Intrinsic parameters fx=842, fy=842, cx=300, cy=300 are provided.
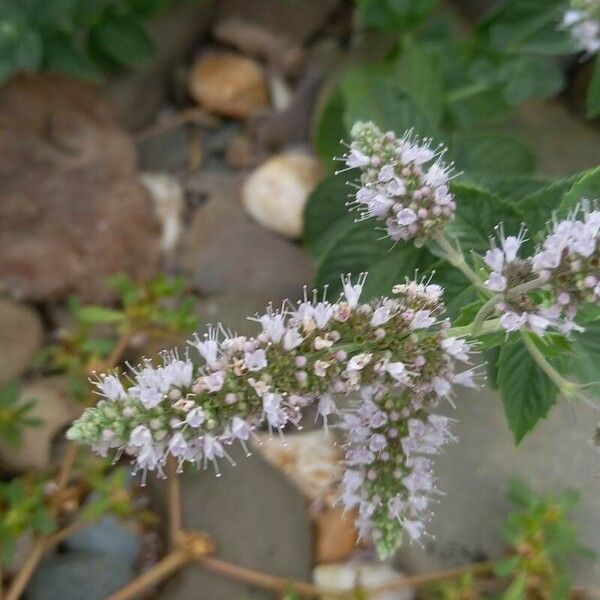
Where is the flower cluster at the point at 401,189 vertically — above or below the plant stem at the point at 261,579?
above

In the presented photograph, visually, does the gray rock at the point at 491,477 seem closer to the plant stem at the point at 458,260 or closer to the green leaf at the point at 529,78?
the plant stem at the point at 458,260

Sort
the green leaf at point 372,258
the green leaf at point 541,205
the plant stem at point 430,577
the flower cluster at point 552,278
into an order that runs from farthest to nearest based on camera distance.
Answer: the plant stem at point 430,577 < the green leaf at point 372,258 < the green leaf at point 541,205 < the flower cluster at point 552,278

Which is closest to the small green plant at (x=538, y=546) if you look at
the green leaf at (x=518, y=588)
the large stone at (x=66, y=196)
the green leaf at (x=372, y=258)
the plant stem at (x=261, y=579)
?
the green leaf at (x=518, y=588)

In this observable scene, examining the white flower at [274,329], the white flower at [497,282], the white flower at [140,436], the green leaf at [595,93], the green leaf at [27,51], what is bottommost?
the white flower at [140,436]

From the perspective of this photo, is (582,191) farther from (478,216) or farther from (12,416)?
(12,416)

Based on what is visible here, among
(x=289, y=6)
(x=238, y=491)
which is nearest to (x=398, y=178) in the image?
(x=238, y=491)

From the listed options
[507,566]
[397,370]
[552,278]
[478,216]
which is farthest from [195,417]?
[507,566]
